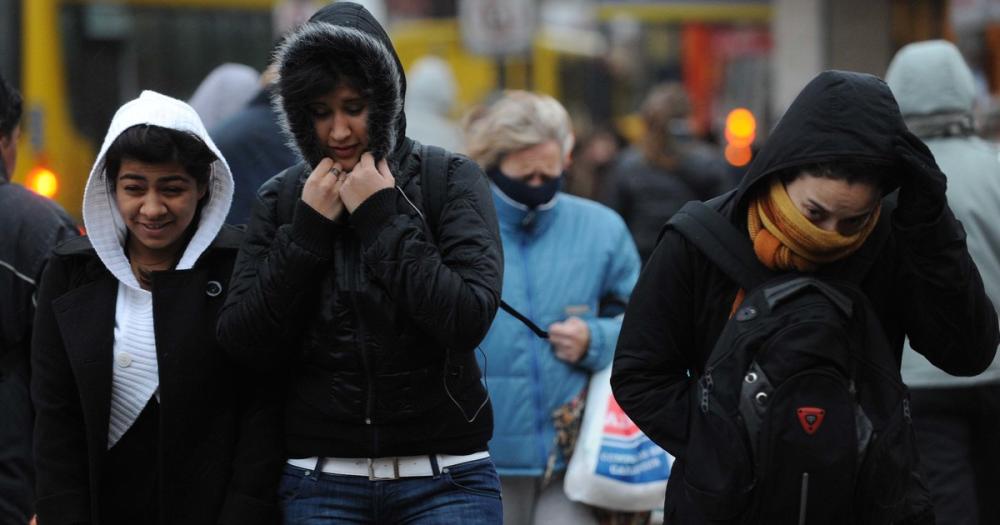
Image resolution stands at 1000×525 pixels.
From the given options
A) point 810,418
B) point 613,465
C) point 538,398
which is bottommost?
point 613,465

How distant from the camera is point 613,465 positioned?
4645mm

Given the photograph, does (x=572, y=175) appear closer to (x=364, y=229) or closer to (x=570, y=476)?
(x=570, y=476)

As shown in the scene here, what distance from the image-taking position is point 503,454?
468 cm

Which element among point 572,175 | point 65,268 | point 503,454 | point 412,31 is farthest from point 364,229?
point 412,31

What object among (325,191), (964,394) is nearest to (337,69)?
(325,191)

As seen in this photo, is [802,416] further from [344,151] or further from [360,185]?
[344,151]

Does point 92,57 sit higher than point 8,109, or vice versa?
point 8,109

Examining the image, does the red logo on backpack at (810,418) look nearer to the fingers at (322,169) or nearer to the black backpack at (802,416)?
the black backpack at (802,416)

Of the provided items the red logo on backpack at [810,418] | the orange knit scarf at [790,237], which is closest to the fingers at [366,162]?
the orange knit scarf at [790,237]

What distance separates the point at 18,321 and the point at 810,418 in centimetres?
231

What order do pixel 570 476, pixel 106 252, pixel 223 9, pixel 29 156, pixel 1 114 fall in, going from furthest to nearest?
pixel 223 9 → pixel 29 156 → pixel 570 476 → pixel 1 114 → pixel 106 252

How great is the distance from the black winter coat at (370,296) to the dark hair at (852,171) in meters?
0.78

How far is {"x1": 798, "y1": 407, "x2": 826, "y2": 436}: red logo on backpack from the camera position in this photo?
2.92 m

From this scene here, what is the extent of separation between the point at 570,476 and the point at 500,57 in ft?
29.9
